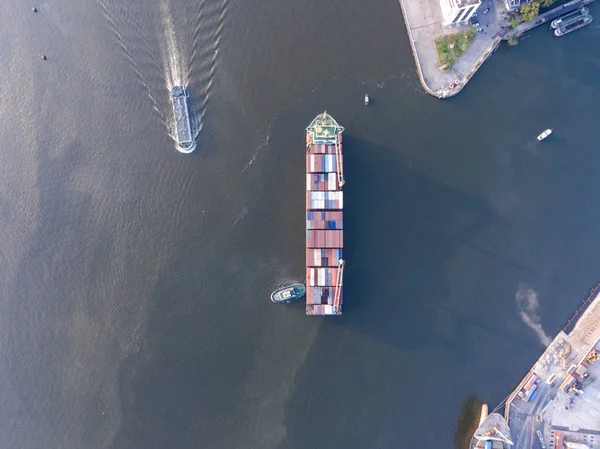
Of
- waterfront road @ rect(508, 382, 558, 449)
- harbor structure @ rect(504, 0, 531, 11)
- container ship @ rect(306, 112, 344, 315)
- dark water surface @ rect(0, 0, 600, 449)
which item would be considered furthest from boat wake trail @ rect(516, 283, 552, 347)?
harbor structure @ rect(504, 0, 531, 11)

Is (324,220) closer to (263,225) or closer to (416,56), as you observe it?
(263,225)

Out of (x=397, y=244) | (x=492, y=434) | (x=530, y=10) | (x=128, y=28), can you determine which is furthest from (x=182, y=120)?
(x=492, y=434)

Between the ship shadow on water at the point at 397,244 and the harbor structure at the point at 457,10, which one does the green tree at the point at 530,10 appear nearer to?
the harbor structure at the point at 457,10

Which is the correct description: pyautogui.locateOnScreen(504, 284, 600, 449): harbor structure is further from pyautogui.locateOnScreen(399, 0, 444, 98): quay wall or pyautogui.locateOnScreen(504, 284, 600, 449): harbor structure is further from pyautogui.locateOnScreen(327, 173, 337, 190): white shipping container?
pyautogui.locateOnScreen(399, 0, 444, 98): quay wall

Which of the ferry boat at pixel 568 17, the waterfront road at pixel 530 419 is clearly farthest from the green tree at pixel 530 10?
the waterfront road at pixel 530 419

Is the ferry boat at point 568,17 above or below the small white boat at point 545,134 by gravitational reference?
above

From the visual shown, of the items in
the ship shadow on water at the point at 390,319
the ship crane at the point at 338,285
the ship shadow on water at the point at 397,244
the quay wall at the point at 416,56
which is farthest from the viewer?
the quay wall at the point at 416,56
